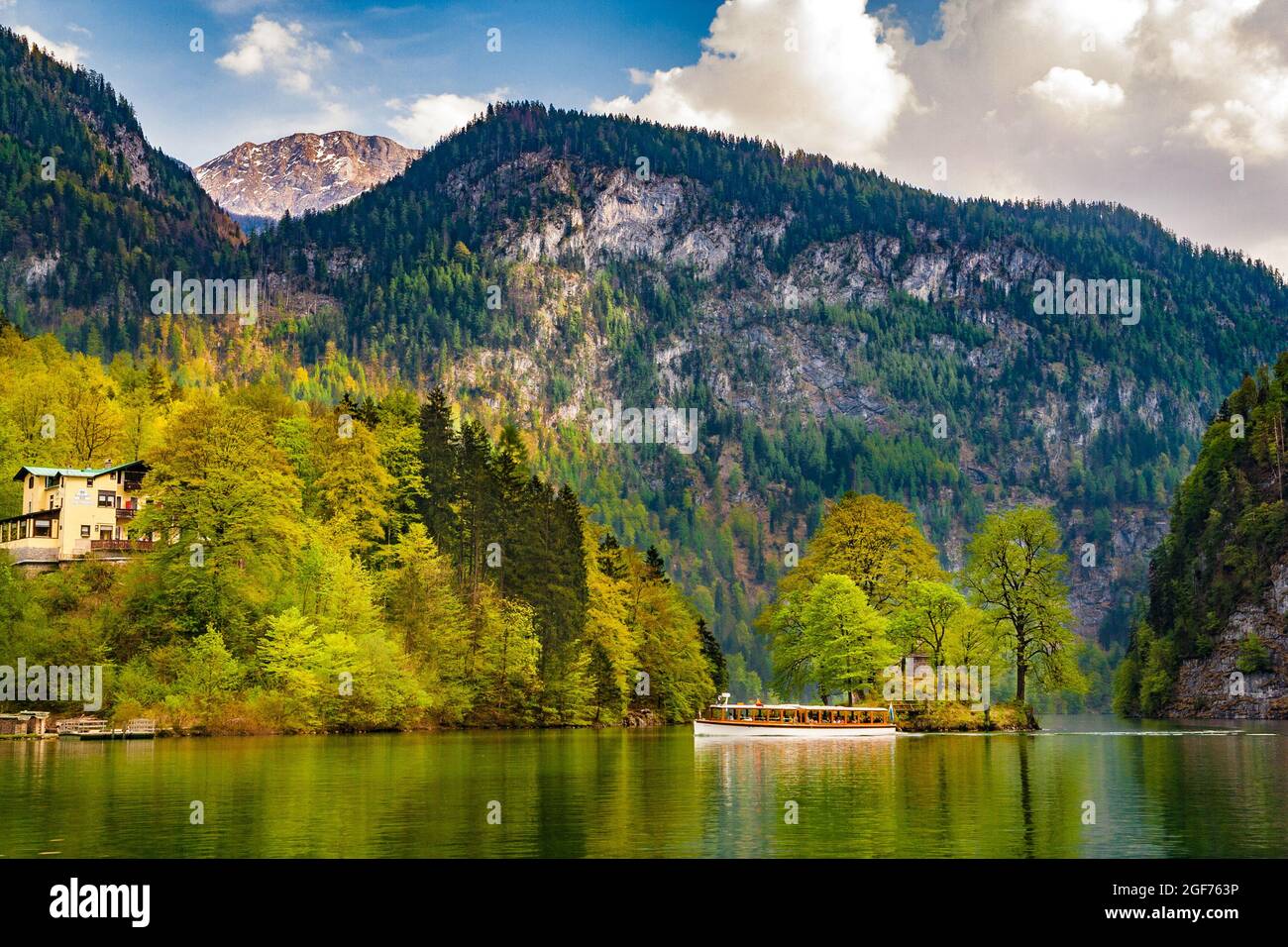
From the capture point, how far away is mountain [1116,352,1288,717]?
15225cm

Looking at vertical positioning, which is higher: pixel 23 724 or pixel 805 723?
pixel 23 724

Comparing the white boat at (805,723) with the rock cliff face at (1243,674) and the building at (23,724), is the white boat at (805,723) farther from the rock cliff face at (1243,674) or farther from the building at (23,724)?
the rock cliff face at (1243,674)

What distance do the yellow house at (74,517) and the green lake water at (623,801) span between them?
31548 millimetres

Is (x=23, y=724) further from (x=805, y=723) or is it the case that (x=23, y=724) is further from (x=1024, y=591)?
(x=1024, y=591)

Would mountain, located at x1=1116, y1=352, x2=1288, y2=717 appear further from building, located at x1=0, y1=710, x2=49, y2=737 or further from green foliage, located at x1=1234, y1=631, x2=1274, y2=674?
building, located at x1=0, y1=710, x2=49, y2=737

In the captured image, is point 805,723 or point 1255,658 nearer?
point 805,723

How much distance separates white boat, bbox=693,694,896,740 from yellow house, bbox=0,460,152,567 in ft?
147

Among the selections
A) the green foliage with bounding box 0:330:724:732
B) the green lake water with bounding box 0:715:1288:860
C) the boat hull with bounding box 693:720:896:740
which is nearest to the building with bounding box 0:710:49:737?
the green foliage with bounding box 0:330:724:732

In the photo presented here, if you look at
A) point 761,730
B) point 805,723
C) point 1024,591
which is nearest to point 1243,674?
point 1024,591

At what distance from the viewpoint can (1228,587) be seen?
528 ft

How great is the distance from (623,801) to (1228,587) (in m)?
134
